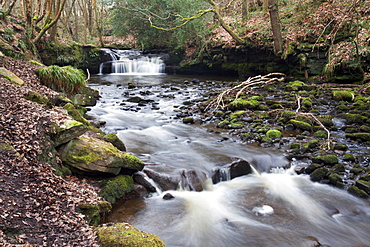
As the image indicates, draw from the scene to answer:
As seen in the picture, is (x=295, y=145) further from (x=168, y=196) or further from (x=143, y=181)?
(x=143, y=181)

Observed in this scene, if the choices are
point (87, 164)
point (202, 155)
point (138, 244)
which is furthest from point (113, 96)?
point (138, 244)

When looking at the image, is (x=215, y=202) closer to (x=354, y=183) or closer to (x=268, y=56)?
(x=354, y=183)

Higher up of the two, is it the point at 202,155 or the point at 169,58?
the point at 169,58

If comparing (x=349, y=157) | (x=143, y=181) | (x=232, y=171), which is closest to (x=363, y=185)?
(x=349, y=157)

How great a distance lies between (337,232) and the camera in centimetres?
466

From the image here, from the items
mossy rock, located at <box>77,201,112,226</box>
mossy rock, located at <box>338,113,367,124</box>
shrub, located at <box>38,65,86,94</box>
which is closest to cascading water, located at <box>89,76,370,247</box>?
mossy rock, located at <box>77,201,112,226</box>

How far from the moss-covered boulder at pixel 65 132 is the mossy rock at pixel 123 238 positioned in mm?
1939

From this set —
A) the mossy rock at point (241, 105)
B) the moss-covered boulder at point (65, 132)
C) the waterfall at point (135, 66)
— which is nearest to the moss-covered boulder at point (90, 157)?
the moss-covered boulder at point (65, 132)

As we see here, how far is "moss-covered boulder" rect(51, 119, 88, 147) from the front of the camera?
15.7 feet

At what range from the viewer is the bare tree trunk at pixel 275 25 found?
15781 mm

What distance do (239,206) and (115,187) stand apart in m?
2.41

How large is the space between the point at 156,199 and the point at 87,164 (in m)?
1.47

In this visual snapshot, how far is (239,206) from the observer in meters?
5.45

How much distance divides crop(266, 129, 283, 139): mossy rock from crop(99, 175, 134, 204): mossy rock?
471 cm
